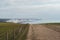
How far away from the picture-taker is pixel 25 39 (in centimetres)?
3225

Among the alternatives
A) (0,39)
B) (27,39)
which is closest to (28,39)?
(27,39)

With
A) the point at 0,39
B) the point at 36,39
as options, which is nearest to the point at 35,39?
the point at 36,39

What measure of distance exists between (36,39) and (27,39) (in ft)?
3.89

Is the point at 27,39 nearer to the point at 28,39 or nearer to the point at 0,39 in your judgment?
the point at 28,39

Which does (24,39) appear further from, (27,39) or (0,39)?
(0,39)

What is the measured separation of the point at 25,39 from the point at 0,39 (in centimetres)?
326

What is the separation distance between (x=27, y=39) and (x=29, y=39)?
0.92 feet

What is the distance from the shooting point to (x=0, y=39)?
32094 mm

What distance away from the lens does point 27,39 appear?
3234cm

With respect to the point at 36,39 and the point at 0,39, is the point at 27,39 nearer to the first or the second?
the point at 36,39

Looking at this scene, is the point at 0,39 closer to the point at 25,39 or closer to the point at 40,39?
the point at 25,39

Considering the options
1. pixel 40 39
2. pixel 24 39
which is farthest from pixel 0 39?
pixel 40 39

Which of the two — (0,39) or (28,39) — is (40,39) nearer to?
(28,39)

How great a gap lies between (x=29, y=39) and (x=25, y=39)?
52 cm
